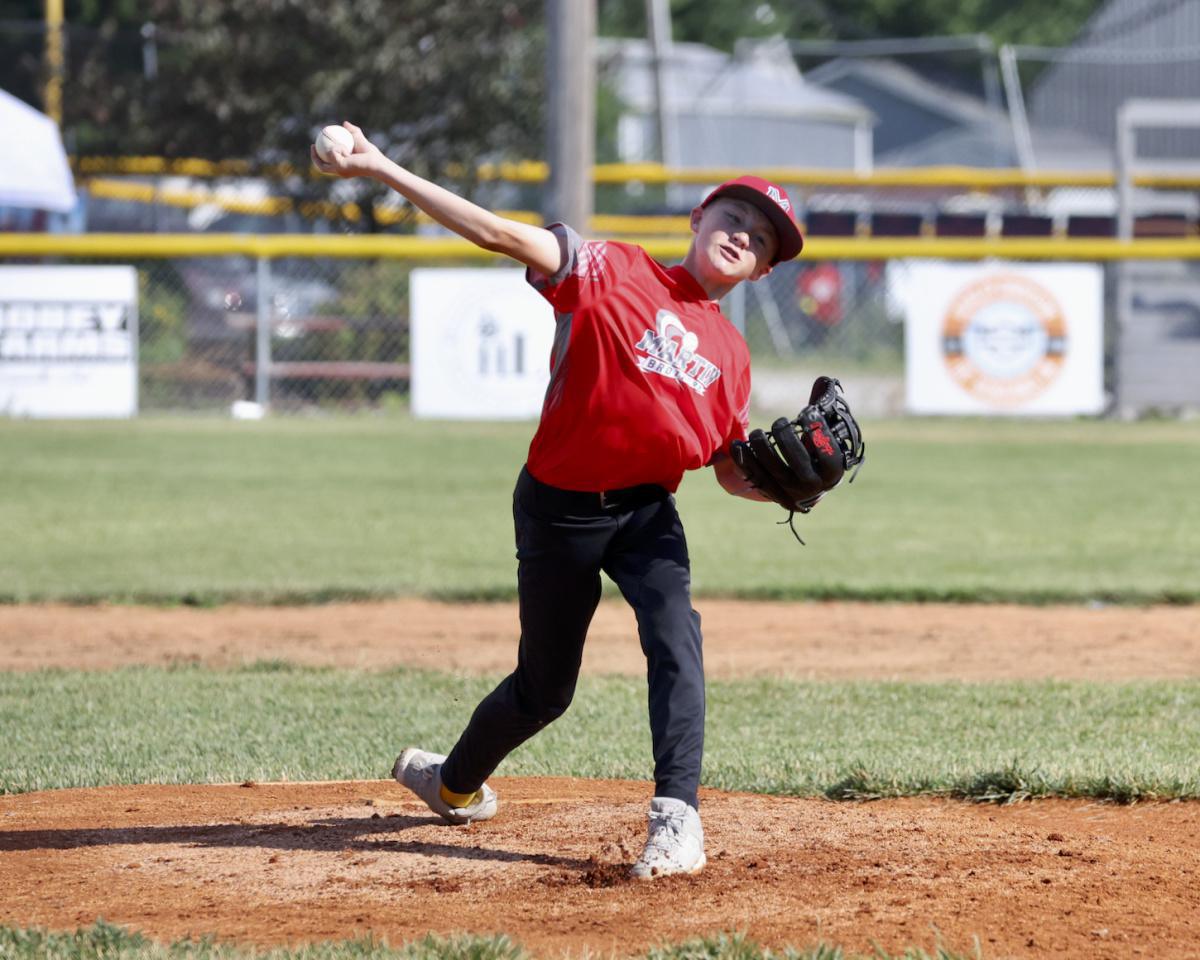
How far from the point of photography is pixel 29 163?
13.2m

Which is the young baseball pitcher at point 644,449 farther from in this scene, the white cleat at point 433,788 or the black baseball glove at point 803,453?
the white cleat at point 433,788

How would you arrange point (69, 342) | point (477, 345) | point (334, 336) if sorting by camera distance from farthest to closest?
point (334, 336)
point (477, 345)
point (69, 342)

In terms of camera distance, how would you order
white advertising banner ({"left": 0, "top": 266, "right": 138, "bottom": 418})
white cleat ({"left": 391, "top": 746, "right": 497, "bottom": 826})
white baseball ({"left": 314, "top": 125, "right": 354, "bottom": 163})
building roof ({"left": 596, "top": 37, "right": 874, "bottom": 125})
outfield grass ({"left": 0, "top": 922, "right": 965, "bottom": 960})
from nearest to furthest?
outfield grass ({"left": 0, "top": 922, "right": 965, "bottom": 960}) < white baseball ({"left": 314, "top": 125, "right": 354, "bottom": 163}) < white cleat ({"left": 391, "top": 746, "right": 497, "bottom": 826}) < white advertising banner ({"left": 0, "top": 266, "right": 138, "bottom": 418}) < building roof ({"left": 596, "top": 37, "right": 874, "bottom": 125})

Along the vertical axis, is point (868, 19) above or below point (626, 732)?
above

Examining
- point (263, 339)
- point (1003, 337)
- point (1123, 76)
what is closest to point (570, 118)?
point (263, 339)

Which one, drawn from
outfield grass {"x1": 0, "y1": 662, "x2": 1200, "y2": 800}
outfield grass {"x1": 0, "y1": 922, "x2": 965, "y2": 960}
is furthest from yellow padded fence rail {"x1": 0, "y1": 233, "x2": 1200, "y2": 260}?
outfield grass {"x1": 0, "y1": 922, "x2": 965, "y2": 960}

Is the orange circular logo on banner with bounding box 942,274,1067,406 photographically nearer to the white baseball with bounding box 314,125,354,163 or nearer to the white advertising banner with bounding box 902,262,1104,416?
the white advertising banner with bounding box 902,262,1104,416

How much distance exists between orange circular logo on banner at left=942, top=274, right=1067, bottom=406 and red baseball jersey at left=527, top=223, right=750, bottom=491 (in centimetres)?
1212

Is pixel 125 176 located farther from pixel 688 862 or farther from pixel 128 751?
pixel 688 862

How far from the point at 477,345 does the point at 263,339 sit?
1.89 m

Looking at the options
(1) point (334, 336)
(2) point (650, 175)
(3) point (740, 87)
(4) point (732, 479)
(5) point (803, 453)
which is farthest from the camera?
(3) point (740, 87)

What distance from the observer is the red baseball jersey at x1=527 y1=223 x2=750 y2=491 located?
3.83 meters

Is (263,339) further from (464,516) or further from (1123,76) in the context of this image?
(1123,76)

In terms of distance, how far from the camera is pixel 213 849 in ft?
13.8
